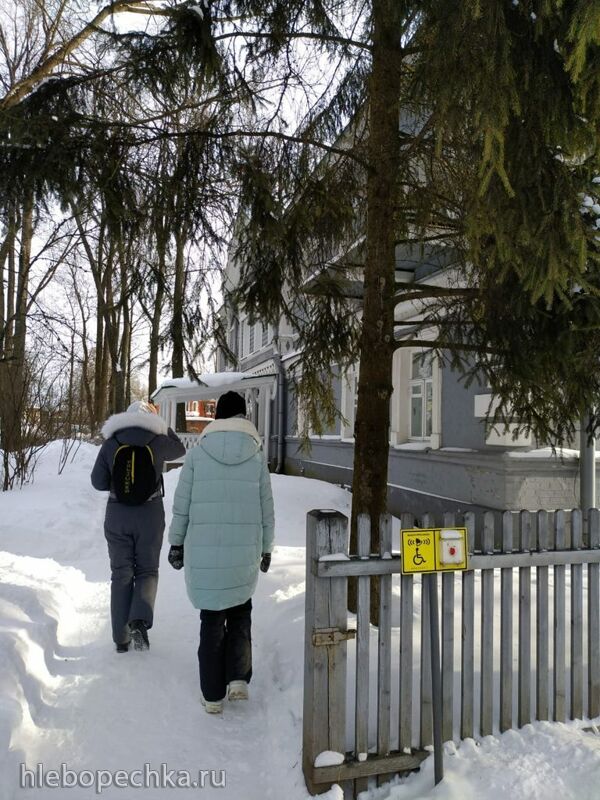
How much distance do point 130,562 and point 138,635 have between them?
1.61 feet

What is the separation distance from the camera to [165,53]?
397cm

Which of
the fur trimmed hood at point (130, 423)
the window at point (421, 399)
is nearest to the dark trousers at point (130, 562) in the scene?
the fur trimmed hood at point (130, 423)

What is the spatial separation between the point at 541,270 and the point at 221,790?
2.84 meters

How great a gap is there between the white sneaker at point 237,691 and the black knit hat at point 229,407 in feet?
5.03

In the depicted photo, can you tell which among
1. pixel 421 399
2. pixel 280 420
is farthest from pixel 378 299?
pixel 280 420

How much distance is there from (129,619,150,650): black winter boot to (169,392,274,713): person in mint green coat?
0.90 metres

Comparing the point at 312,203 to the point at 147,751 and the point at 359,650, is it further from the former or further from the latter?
the point at 147,751

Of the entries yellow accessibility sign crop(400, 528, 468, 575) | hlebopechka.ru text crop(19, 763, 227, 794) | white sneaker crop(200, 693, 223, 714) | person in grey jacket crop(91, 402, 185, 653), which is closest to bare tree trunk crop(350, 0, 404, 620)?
person in grey jacket crop(91, 402, 185, 653)

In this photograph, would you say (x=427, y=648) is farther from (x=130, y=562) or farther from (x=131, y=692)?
(x=130, y=562)

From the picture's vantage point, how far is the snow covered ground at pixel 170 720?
2.59 m

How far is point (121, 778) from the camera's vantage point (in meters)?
2.72

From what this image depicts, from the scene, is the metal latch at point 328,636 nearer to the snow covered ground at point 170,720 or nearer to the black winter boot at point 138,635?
the snow covered ground at point 170,720

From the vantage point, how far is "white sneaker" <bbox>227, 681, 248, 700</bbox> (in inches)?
135

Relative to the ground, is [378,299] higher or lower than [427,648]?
higher
